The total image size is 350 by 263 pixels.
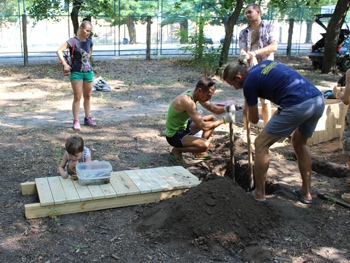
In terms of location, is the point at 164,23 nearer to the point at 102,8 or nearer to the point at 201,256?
the point at 102,8

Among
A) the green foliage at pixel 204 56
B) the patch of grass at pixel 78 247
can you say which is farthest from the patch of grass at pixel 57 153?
the green foliage at pixel 204 56

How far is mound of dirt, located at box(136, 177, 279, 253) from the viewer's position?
333cm

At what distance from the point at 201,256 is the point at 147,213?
83cm

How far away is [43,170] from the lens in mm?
4840

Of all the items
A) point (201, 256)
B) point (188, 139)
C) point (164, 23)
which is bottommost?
point (201, 256)

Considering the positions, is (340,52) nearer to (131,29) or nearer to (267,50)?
(267,50)

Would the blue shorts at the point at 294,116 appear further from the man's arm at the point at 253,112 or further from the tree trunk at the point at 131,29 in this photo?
the tree trunk at the point at 131,29

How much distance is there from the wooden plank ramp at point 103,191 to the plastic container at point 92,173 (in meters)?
0.05

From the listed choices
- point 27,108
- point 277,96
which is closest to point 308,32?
point 27,108

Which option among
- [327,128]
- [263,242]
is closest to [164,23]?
[327,128]

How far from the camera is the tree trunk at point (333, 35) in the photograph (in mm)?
→ 13219

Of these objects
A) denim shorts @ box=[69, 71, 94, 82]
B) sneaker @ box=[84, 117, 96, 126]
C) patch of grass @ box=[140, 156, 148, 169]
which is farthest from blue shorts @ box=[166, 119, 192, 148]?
sneaker @ box=[84, 117, 96, 126]

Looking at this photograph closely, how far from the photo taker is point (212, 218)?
3441 mm

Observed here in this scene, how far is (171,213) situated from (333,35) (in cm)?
1210
